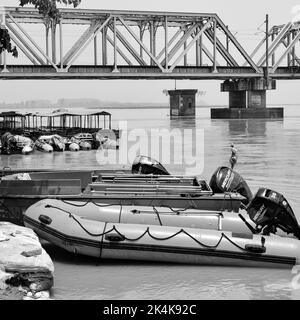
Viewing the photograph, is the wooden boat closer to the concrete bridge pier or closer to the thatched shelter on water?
the thatched shelter on water

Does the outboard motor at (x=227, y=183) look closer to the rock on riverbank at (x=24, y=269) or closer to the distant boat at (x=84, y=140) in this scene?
the rock on riverbank at (x=24, y=269)

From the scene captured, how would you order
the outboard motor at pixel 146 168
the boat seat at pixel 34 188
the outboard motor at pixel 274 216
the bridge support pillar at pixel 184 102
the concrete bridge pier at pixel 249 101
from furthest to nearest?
the bridge support pillar at pixel 184 102 < the concrete bridge pier at pixel 249 101 < the outboard motor at pixel 146 168 < the boat seat at pixel 34 188 < the outboard motor at pixel 274 216

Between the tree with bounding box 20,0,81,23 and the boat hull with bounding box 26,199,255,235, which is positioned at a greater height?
the tree with bounding box 20,0,81,23

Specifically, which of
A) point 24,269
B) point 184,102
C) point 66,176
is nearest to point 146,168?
point 66,176

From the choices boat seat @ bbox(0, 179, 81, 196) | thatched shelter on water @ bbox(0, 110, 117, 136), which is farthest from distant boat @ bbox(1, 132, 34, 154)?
boat seat @ bbox(0, 179, 81, 196)

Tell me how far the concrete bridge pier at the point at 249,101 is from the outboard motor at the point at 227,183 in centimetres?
7944

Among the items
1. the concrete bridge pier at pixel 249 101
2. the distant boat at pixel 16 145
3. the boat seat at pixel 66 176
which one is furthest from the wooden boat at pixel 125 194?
the concrete bridge pier at pixel 249 101

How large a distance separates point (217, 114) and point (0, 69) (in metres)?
38.2

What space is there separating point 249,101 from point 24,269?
87.5 m

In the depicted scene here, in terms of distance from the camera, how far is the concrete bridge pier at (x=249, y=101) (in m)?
91.3

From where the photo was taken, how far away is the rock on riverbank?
25.2 ft

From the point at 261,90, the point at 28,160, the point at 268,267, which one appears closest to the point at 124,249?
the point at 268,267

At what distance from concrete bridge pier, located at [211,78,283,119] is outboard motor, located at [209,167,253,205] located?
79.4 m

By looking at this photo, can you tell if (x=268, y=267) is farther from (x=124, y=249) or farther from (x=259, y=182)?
(x=259, y=182)
